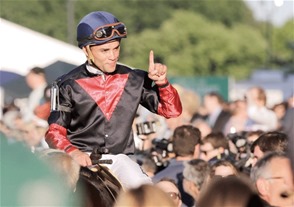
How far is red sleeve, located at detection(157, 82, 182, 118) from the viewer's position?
6852mm

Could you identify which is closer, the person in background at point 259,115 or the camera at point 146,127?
the camera at point 146,127

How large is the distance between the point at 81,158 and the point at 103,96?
79cm

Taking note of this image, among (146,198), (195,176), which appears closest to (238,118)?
(195,176)

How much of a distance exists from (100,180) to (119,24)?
122cm

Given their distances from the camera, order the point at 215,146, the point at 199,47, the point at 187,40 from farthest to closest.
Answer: the point at 199,47, the point at 187,40, the point at 215,146

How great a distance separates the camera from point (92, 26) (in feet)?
22.4

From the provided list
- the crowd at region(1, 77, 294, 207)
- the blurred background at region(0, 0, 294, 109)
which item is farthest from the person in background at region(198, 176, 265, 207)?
the blurred background at region(0, 0, 294, 109)

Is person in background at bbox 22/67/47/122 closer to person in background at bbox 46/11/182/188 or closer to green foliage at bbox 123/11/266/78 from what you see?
person in background at bbox 46/11/182/188

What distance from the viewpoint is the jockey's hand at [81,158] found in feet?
20.4

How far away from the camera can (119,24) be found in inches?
270

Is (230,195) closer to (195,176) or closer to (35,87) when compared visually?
(195,176)

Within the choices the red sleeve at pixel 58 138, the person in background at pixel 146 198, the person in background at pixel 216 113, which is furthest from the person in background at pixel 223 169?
the person in background at pixel 216 113

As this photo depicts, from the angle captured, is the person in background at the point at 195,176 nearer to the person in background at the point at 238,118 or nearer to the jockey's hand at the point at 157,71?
the jockey's hand at the point at 157,71

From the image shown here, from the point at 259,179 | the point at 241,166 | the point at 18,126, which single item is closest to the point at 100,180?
the point at 259,179
